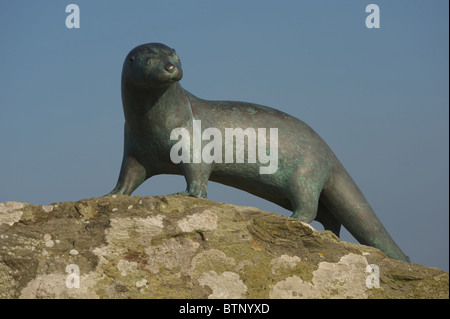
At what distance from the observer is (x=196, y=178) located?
7.88 metres

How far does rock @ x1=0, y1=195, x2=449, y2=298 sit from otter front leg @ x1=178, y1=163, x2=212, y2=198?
690 mm

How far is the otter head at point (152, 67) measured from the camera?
7.55 metres

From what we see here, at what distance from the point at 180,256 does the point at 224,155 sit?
6.76 ft

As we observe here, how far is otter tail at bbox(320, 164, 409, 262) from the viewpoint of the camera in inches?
352

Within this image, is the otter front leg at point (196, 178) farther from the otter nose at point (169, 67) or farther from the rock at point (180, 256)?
the otter nose at point (169, 67)

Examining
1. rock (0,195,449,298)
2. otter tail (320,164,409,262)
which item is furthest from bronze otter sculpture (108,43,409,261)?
rock (0,195,449,298)

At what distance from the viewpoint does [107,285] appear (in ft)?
20.0

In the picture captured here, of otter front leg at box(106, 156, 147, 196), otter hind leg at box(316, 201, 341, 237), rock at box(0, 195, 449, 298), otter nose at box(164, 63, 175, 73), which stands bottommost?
otter hind leg at box(316, 201, 341, 237)

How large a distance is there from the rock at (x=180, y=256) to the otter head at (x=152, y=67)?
4.20 feet

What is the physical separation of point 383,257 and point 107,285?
2.65 meters

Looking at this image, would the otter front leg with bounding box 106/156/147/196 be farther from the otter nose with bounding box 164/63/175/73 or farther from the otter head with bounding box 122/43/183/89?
the otter nose with bounding box 164/63/175/73

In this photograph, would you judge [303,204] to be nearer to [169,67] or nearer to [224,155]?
[224,155]

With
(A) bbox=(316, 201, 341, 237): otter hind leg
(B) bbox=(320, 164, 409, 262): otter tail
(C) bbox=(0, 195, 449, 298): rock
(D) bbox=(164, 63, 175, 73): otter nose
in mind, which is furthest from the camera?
(A) bbox=(316, 201, 341, 237): otter hind leg

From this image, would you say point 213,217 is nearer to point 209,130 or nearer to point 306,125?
point 209,130
